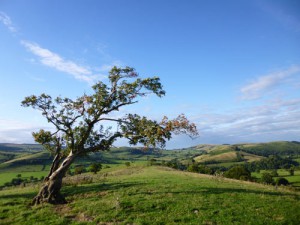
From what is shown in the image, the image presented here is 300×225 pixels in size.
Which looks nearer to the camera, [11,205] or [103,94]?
[11,205]

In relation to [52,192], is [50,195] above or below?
below

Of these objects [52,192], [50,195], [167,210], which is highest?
[52,192]

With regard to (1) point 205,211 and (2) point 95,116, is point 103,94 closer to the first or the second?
(2) point 95,116

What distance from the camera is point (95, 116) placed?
28219 millimetres

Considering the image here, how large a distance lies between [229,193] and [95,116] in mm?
16222

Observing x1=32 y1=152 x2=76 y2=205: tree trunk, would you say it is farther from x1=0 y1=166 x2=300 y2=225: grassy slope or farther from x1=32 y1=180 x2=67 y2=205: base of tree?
x1=0 y1=166 x2=300 y2=225: grassy slope

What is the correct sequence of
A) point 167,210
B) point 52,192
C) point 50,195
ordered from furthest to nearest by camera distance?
point 52,192, point 50,195, point 167,210

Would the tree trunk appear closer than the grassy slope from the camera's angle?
No

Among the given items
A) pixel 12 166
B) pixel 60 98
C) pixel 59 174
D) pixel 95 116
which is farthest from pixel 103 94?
pixel 12 166

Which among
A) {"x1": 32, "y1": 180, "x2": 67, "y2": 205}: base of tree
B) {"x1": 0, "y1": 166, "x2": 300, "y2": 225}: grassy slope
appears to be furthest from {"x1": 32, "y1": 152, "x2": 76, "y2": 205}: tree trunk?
{"x1": 0, "y1": 166, "x2": 300, "y2": 225}: grassy slope

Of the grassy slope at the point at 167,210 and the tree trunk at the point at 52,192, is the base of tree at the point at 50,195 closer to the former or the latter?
the tree trunk at the point at 52,192

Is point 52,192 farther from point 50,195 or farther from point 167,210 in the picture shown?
point 167,210

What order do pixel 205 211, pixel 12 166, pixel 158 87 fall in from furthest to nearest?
pixel 12 166 → pixel 158 87 → pixel 205 211

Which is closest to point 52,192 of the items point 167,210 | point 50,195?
point 50,195
